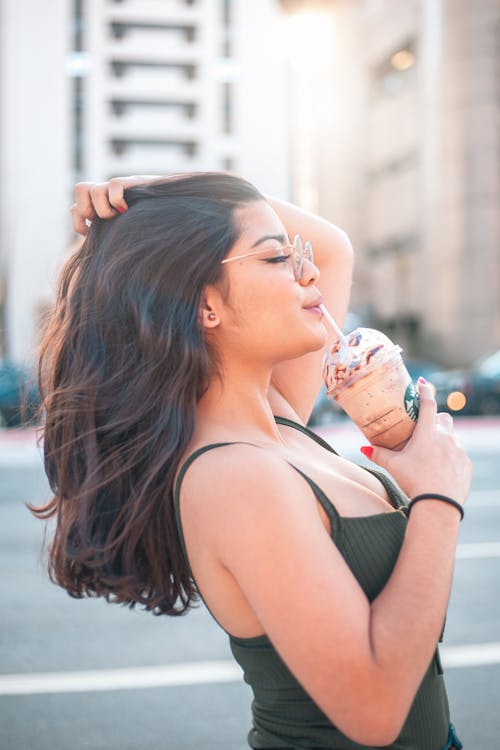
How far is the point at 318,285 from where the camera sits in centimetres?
215

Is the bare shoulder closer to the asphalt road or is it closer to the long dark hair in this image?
the long dark hair

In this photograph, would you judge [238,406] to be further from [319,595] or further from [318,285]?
[318,285]

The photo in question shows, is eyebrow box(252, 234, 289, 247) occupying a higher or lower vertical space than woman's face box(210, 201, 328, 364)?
higher

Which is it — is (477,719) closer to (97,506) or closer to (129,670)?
(129,670)

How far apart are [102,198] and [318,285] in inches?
24.7

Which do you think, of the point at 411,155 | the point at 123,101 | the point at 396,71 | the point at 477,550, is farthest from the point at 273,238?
the point at 123,101

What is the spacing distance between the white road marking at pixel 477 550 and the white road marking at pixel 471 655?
6.04 feet

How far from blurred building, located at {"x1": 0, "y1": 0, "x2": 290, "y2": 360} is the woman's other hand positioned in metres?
46.2

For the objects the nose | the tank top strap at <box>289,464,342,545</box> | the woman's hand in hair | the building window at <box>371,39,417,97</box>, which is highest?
the woman's hand in hair

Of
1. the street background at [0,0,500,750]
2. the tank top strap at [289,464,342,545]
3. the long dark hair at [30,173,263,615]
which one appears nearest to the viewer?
the tank top strap at [289,464,342,545]

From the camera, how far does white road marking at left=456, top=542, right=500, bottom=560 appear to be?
6.64 meters

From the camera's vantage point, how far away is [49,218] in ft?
157

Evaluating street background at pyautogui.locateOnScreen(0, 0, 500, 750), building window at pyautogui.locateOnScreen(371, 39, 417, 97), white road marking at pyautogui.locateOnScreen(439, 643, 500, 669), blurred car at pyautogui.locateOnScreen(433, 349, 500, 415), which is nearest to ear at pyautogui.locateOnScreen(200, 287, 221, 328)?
street background at pyautogui.locateOnScreen(0, 0, 500, 750)

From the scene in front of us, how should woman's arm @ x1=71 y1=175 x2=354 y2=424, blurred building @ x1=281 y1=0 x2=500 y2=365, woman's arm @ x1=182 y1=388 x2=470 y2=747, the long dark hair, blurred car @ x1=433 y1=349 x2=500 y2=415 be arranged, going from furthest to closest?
1. blurred building @ x1=281 y1=0 x2=500 y2=365
2. blurred car @ x1=433 y1=349 x2=500 y2=415
3. woman's arm @ x1=71 y1=175 x2=354 y2=424
4. the long dark hair
5. woman's arm @ x1=182 y1=388 x2=470 y2=747
